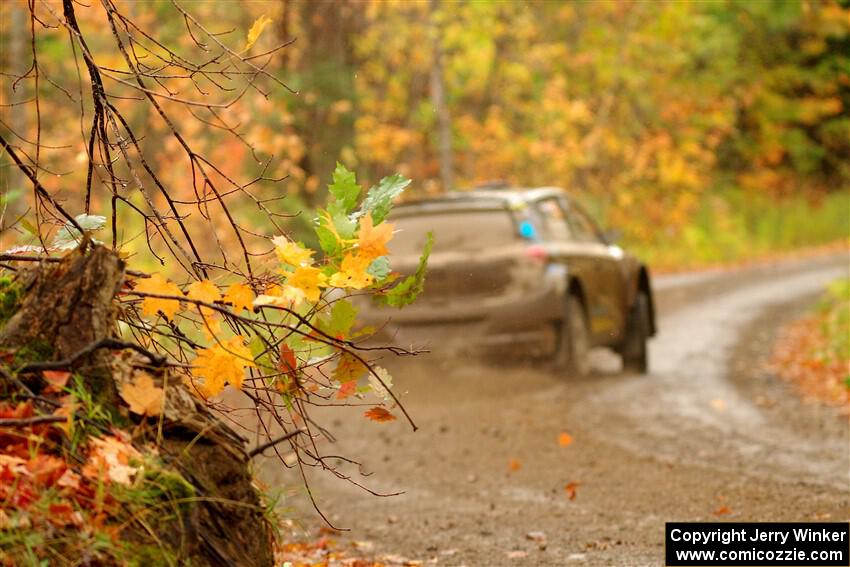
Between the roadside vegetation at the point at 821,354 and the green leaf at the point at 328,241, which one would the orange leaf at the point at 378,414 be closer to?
the green leaf at the point at 328,241

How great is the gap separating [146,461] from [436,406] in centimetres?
792

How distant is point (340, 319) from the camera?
161 inches

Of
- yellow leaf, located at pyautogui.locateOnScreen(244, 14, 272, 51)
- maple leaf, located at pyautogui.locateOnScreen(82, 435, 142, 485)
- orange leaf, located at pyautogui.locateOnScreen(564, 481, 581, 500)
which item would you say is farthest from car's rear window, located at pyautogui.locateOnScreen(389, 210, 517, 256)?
maple leaf, located at pyautogui.locateOnScreen(82, 435, 142, 485)

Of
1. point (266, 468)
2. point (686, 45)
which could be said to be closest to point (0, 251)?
point (266, 468)

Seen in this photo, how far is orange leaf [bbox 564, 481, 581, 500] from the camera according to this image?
24.9 ft

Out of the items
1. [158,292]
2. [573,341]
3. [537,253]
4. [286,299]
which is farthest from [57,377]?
[573,341]

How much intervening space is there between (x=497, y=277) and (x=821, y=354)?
4.14 m

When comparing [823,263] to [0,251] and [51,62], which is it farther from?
[0,251]

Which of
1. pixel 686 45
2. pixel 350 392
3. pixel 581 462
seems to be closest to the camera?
pixel 350 392

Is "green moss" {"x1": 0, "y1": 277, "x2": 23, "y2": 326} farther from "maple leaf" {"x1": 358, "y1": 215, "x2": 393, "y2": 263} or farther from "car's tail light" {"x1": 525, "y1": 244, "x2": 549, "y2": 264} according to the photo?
"car's tail light" {"x1": 525, "y1": 244, "x2": 549, "y2": 264}

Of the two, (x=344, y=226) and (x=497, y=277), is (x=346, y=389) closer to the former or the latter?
(x=344, y=226)

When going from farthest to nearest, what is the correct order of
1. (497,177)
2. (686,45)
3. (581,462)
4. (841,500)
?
(686,45), (497,177), (581,462), (841,500)

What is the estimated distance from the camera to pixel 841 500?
6.97m

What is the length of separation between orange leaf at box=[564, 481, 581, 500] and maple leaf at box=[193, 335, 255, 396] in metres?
4.01
